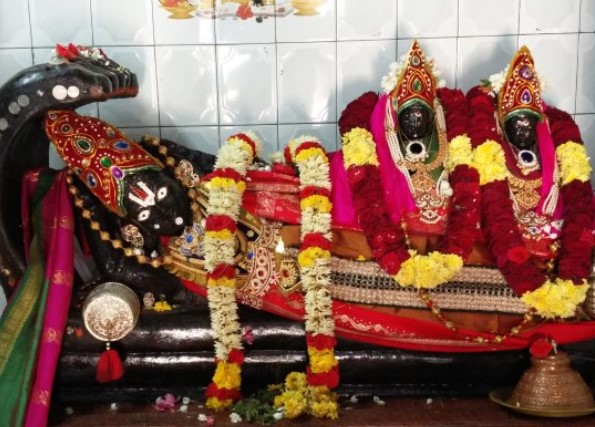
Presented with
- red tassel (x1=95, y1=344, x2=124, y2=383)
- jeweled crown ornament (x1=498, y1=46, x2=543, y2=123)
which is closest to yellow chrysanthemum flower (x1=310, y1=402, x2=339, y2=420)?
red tassel (x1=95, y1=344, x2=124, y2=383)

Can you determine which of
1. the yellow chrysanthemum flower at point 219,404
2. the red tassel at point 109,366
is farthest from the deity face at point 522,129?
the red tassel at point 109,366

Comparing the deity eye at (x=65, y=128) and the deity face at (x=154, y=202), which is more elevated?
the deity eye at (x=65, y=128)

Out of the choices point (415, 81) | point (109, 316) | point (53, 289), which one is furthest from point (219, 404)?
point (415, 81)

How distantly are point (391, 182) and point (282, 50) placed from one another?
1.12 metres

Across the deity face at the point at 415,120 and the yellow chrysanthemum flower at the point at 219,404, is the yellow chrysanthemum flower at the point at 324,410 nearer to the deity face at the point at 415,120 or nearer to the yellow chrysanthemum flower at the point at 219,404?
the yellow chrysanthemum flower at the point at 219,404

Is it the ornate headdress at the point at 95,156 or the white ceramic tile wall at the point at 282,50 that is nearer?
the ornate headdress at the point at 95,156

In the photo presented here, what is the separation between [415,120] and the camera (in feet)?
9.55

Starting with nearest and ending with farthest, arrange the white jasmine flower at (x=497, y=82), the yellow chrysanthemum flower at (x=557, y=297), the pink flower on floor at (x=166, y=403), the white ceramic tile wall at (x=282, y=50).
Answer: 1. the yellow chrysanthemum flower at (x=557, y=297)
2. the pink flower on floor at (x=166, y=403)
3. the white jasmine flower at (x=497, y=82)
4. the white ceramic tile wall at (x=282, y=50)

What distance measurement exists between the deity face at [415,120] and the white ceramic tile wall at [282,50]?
0.72m

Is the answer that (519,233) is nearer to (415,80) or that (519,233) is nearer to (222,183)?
(415,80)

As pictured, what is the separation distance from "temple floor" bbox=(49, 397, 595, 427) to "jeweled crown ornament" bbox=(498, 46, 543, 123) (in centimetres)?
121

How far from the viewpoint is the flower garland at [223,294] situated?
107 inches

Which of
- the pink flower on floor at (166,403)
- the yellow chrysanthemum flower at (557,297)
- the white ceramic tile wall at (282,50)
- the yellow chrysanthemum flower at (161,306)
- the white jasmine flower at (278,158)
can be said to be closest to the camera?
the yellow chrysanthemum flower at (557,297)

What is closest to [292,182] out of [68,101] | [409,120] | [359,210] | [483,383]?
[359,210]
